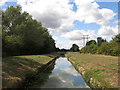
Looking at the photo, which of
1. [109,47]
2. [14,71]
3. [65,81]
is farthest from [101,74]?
[109,47]

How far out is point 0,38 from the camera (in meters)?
26.7

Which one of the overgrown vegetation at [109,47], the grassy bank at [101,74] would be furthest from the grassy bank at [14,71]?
the overgrown vegetation at [109,47]

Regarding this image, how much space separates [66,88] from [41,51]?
185 feet

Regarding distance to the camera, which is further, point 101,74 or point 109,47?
point 109,47

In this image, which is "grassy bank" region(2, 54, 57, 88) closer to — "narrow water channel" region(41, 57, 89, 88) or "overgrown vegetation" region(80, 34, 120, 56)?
"narrow water channel" region(41, 57, 89, 88)

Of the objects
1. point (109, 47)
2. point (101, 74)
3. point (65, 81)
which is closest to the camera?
point (101, 74)

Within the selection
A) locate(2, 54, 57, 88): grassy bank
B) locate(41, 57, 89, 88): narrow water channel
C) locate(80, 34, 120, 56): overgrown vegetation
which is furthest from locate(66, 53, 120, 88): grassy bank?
locate(2, 54, 57, 88): grassy bank

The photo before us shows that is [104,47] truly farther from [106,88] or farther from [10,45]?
[106,88]

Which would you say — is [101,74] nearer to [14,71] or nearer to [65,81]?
[65,81]

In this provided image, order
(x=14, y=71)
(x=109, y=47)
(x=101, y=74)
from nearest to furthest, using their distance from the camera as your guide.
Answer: (x=101, y=74), (x=14, y=71), (x=109, y=47)

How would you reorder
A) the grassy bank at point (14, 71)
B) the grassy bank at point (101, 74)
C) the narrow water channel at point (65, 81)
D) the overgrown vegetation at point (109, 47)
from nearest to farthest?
the grassy bank at point (101, 74) → the grassy bank at point (14, 71) → the narrow water channel at point (65, 81) → the overgrown vegetation at point (109, 47)

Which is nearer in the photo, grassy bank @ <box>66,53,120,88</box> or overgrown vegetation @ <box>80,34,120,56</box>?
grassy bank @ <box>66,53,120,88</box>

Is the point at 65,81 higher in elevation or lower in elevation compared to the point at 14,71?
lower

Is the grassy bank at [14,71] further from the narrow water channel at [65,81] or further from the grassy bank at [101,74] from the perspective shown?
the grassy bank at [101,74]
